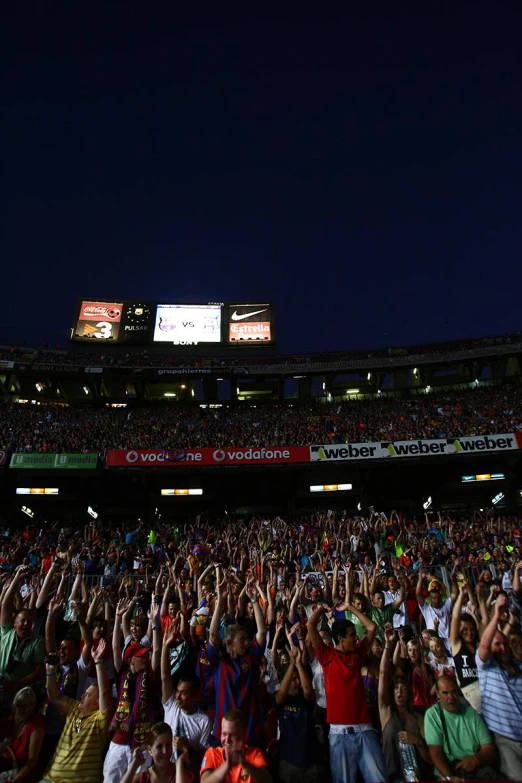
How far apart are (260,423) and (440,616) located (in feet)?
81.8

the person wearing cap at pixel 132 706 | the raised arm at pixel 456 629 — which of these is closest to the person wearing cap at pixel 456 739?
the raised arm at pixel 456 629

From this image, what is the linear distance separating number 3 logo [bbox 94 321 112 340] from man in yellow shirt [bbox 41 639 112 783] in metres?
34.6

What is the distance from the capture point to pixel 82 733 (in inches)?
173

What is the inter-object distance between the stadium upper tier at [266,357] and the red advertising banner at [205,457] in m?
14.7

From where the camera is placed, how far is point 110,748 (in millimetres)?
4328

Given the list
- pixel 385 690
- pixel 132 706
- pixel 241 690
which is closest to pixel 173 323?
pixel 132 706

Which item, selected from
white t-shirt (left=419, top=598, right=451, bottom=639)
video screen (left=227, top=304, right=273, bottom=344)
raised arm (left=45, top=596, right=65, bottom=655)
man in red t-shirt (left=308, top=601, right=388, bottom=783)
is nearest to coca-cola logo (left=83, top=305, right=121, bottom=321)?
video screen (left=227, top=304, right=273, bottom=344)

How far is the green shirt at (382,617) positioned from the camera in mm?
7016

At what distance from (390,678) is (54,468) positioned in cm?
2263

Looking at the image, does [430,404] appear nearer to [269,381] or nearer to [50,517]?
[269,381]

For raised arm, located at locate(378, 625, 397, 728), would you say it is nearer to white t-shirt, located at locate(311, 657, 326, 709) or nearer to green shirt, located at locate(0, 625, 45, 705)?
white t-shirt, located at locate(311, 657, 326, 709)

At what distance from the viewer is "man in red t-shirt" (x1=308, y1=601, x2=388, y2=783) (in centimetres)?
401

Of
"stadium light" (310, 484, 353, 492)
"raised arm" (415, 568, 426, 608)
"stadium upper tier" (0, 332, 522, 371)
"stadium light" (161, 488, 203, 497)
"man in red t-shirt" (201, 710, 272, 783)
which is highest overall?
"stadium upper tier" (0, 332, 522, 371)

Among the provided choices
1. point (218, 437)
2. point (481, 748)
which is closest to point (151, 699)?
point (481, 748)
